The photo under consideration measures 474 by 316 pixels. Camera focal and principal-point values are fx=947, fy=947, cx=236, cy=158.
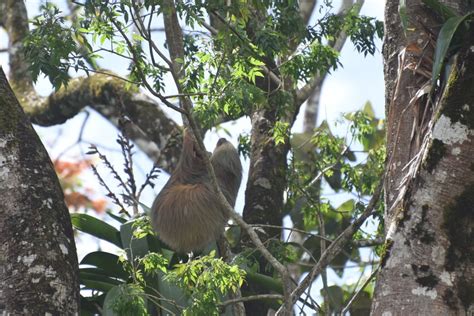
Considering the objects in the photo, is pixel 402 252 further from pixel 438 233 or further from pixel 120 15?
pixel 120 15

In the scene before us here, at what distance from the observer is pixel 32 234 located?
4.35 metres

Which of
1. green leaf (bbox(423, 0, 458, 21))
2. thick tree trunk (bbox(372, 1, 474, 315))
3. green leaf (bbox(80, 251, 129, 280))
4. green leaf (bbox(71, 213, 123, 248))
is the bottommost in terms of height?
thick tree trunk (bbox(372, 1, 474, 315))

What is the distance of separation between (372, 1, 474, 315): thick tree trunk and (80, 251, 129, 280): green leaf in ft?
10.4

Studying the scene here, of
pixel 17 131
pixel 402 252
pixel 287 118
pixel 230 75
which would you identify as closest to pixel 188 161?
pixel 287 118

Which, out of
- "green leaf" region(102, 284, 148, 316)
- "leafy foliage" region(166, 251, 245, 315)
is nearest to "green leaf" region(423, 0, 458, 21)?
Result: "leafy foliage" region(166, 251, 245, 315)

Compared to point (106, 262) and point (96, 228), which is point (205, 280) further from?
point (96, 228)

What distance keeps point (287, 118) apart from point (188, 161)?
1.15 meters

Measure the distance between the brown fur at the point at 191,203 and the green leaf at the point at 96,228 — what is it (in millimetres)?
322

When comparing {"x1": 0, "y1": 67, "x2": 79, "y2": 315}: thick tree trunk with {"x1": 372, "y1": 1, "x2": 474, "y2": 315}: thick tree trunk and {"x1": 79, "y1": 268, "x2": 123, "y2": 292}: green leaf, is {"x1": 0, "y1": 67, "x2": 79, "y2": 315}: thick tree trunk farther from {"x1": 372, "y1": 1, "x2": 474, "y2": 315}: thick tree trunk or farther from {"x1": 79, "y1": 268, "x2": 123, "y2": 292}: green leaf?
{"x1": 79, "y1": 268, "x2": 123, "y2": 292}: green leaf

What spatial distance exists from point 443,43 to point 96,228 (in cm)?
399

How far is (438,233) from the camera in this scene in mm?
3697

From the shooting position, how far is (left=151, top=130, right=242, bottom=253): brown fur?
7.33 metres

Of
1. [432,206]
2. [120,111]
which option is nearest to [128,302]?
[432,206]

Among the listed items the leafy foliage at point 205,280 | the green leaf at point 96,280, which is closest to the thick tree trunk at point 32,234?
the leafy foliage at point 205,280
